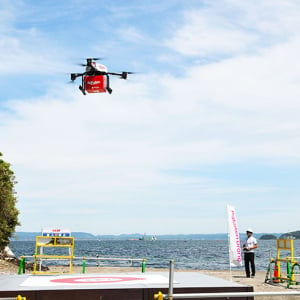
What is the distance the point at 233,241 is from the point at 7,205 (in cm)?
2092

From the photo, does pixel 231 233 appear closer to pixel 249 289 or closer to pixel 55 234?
pixel 55 234

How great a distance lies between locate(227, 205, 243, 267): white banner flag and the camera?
2081 centimetres

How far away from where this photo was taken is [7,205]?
3612cm

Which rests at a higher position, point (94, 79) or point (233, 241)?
point (94, 79)

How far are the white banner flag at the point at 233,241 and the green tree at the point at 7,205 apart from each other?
2016 centimetres

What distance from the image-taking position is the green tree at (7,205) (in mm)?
35750

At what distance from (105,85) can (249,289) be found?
2666 cm

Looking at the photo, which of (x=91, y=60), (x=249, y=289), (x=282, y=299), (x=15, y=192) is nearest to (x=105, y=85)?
(x=91, y=60)

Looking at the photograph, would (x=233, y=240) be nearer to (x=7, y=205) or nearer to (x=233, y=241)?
(x=233, y=241)

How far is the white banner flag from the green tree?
20161 millimetres

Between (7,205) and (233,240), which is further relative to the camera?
(7,205)

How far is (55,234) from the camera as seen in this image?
2017cm

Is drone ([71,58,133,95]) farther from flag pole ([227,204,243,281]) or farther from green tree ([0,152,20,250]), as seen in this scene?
flag pole ([227,204,243,281])

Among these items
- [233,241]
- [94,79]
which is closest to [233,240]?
[233,241]
